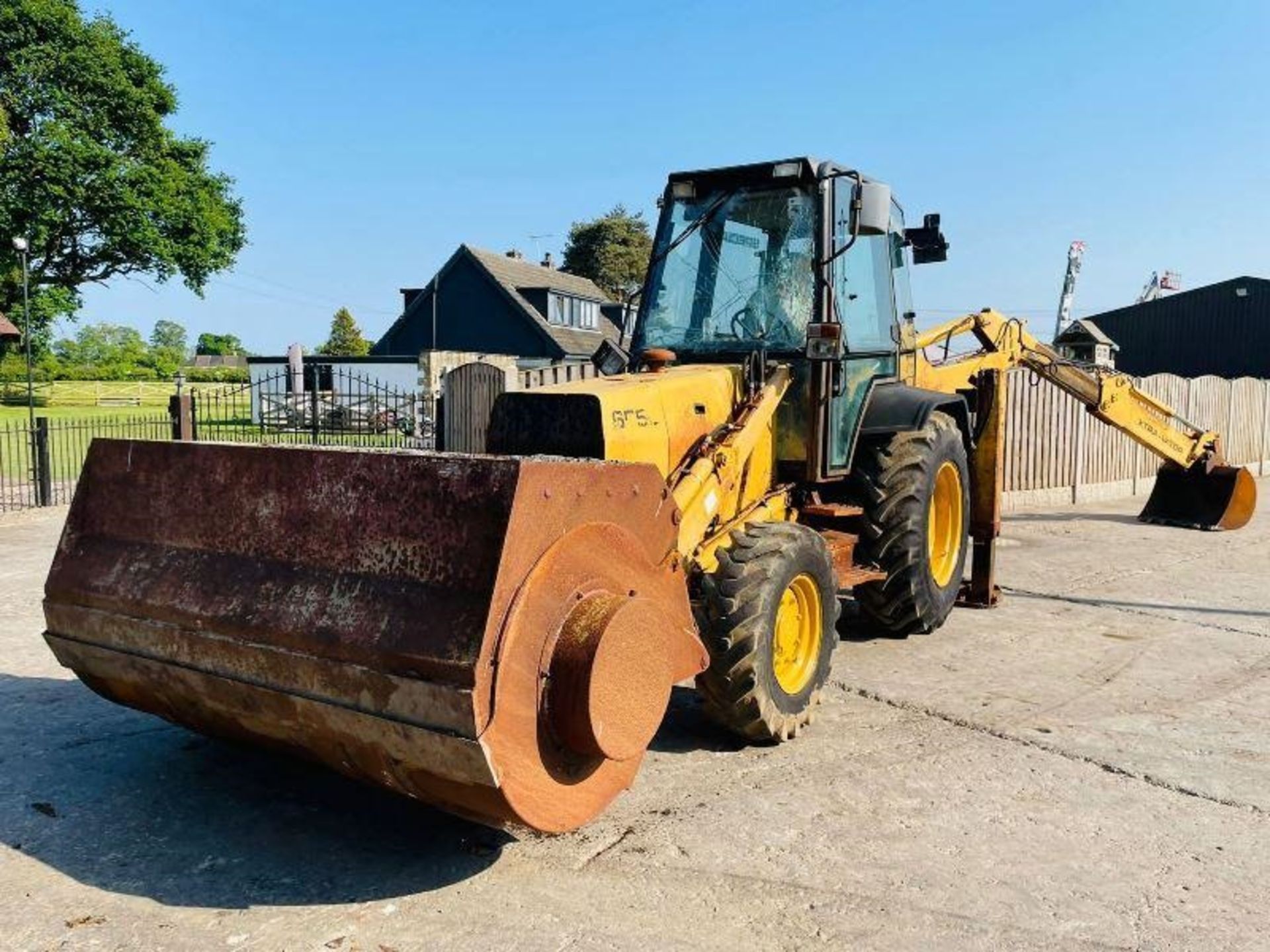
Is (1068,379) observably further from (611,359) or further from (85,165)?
(85,165)

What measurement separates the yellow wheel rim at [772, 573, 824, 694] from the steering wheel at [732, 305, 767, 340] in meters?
1.68

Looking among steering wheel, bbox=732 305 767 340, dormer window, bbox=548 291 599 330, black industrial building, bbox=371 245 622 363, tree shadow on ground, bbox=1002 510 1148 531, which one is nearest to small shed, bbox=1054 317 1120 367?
tree shadow on ground, bbox=1002 510 1148 531

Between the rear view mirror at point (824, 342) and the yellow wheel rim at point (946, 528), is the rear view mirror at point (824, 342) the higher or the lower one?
the higher one

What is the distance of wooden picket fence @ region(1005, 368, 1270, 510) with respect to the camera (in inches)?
539

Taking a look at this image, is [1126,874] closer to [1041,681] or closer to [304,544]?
[1041,681]

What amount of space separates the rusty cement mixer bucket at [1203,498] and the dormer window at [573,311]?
26.8 m

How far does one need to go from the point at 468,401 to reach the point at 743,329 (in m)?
10.5

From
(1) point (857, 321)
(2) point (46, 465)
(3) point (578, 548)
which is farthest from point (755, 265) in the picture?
(2) point (46, 465)

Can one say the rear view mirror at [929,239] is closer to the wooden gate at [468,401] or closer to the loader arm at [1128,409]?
the loader arm at [1128,409]

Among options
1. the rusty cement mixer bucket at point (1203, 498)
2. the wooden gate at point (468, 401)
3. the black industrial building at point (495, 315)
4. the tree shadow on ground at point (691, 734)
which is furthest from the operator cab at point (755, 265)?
the black industrial building at point (495, 315)

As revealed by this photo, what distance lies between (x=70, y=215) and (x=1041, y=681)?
34887mm

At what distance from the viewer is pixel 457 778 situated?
9.70ft

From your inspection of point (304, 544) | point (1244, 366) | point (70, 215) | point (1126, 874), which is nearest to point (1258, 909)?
point (1126, 874)

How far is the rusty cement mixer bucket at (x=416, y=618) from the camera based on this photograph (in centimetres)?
300
